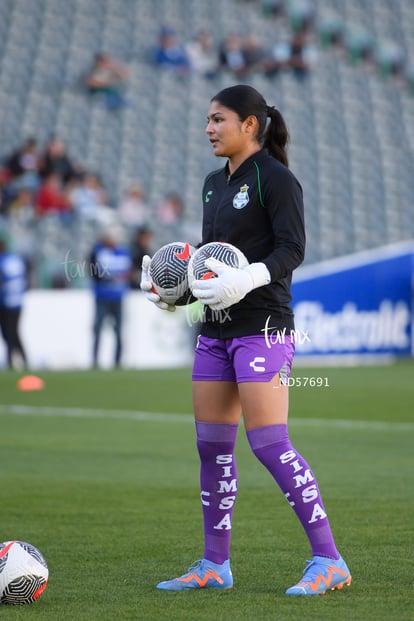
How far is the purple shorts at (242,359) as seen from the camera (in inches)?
195

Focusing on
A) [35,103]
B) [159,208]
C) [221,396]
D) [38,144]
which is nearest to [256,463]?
[221,396]

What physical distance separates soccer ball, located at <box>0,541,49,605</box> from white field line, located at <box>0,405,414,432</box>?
794 cm

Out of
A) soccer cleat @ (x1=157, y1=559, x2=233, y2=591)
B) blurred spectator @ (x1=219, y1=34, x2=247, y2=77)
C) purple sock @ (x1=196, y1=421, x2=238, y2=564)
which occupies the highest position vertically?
blurred spectator @ (x1=219, y1=34, x2=247, y2=77)

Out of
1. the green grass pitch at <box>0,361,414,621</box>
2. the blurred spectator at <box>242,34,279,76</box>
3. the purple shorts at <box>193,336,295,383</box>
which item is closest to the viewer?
the green grass pitch at <box>0,361,414,621</box>

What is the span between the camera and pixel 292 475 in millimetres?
4926

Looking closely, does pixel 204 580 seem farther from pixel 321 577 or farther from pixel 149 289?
pixel 149 289

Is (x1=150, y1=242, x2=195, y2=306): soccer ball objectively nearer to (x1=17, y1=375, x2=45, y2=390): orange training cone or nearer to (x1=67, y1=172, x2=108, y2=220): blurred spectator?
(x1=17, y1=375, x2=45, y2=390): orange training cone

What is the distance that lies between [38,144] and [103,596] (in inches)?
905

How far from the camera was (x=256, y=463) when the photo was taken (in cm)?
1005

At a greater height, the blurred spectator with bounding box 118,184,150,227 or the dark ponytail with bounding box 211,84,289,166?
the blurred spectator with bounding box 118,184,150,227

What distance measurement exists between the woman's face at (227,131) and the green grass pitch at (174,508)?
1847mm

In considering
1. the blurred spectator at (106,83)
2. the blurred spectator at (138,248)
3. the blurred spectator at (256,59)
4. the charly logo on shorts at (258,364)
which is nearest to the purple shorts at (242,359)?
the charly logo on shorts at (258,364)

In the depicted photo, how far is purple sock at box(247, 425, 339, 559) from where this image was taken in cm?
493

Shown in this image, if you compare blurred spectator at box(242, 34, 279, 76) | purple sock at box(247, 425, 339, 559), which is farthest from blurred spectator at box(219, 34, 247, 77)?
purple sock at box(247, 425, 339, 559)
